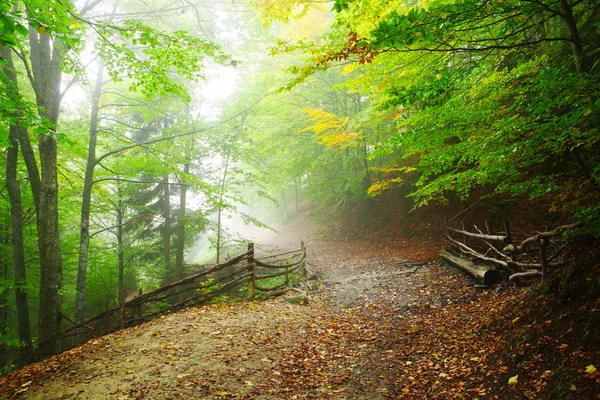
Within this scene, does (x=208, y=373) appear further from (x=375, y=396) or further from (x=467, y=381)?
(x=467, y=381)

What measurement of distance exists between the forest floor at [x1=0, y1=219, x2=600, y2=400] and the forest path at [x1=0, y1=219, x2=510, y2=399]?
0.07 feet

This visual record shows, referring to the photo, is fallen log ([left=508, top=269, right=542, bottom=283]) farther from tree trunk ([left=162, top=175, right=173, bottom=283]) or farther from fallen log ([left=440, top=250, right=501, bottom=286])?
tree trunk ([left=162, top=175, right=173, bottom=283])

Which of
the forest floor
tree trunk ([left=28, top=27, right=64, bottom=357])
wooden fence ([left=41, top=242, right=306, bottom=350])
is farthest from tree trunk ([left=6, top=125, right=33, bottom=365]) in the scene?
the forest floor

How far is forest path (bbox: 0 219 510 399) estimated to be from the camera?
4168 mm

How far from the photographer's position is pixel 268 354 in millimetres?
5250

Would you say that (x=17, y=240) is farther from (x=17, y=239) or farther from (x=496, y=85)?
(x=496, y=85)

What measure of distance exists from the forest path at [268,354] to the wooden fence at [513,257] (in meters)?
0.63

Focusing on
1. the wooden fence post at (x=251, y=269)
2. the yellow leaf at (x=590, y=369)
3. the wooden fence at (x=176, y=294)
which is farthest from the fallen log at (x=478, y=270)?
the wooden fence post at (x=251, y=269)

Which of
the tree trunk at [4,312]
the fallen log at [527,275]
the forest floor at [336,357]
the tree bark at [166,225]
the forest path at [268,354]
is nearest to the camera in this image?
the forest floor at [336,357]

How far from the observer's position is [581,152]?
449cm

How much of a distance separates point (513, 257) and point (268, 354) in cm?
590

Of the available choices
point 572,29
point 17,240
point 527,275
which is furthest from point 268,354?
point 17,240

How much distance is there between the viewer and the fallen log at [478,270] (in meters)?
7.29

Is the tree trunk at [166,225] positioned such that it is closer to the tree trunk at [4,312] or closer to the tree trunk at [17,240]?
the tree trunk at [4,312]
